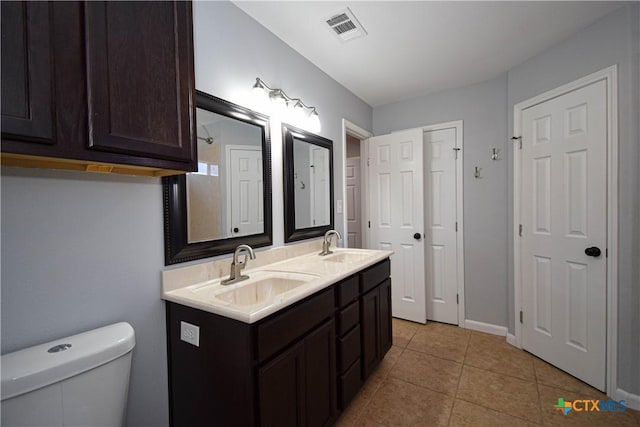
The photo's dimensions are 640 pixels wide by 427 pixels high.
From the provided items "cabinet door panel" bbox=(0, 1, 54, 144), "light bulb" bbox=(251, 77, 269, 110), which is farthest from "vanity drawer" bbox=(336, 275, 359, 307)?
"cabinet door panel" bbox=(0, 1, 54, 144)

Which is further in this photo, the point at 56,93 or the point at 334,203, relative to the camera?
the point at 334,203

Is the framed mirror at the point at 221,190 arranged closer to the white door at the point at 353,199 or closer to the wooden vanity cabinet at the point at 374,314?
the wooden vanity cabinet at the point at 374,314

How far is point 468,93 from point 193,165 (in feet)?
9.13

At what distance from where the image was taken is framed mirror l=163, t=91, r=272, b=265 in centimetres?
127

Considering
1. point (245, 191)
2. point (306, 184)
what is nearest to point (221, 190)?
point (245, 191)

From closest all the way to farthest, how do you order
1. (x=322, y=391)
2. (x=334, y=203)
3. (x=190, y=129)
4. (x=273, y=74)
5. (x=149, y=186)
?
1. (x=190, y=129)
2. (x=149, y=186)
3. (x=322, y=391)
4. (x=273, y=74)
5. (x=334, y=203)

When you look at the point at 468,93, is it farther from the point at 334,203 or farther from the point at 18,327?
the point at 18,327

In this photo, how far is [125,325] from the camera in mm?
1009

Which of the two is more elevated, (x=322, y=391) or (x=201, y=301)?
(x=201, y=301)

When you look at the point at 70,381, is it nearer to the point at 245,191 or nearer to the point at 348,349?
the point at 245,191

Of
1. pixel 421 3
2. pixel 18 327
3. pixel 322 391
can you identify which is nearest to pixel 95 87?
pixel 18 327

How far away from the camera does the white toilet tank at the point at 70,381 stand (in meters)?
0.72

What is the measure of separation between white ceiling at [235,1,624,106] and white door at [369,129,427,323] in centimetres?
69

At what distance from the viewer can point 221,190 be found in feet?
4.83
